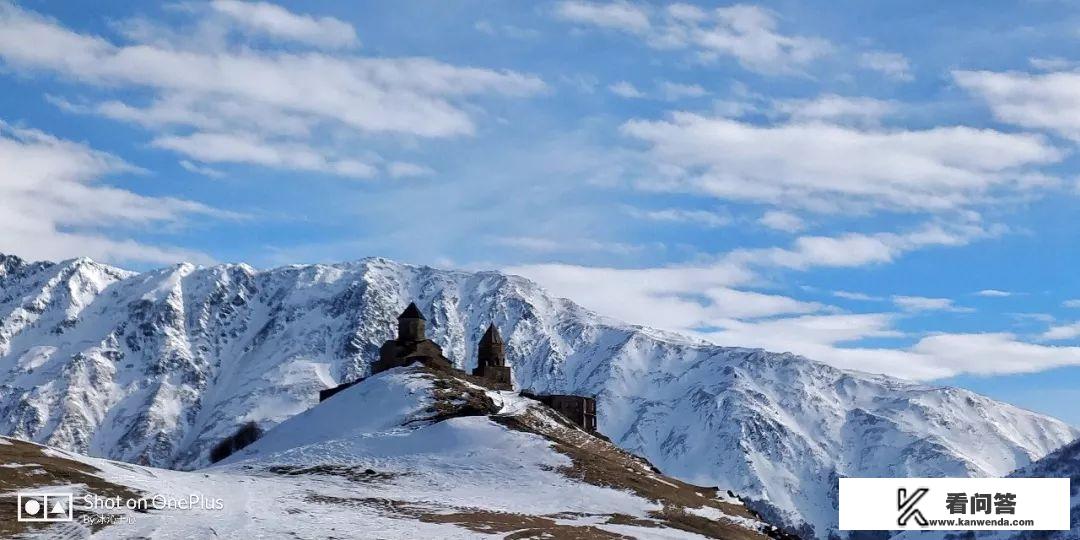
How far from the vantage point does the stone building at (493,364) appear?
379ft

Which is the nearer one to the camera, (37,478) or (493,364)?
(37,478)

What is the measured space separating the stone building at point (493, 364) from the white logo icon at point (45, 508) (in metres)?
63.4

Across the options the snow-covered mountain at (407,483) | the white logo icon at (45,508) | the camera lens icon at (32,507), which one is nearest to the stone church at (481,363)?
the snow-covered mountain at (407,483)

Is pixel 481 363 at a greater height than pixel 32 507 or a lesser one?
greater

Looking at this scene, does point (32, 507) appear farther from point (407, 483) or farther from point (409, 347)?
point (409, 347)

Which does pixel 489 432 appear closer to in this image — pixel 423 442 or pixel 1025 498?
pixel 423 442

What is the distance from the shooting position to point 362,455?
77.8 metres

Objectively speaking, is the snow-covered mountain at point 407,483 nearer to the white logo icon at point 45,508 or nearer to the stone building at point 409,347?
the white logo icon at point 45,508

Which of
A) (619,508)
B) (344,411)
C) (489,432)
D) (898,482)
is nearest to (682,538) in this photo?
(619,508)

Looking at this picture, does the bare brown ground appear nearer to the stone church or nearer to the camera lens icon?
the camera lens icon

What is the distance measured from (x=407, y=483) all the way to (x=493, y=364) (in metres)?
61.4

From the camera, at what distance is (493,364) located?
131 meters

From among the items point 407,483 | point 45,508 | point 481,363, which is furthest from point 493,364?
point 45,508

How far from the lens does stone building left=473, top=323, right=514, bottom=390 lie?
11546 centimetres
